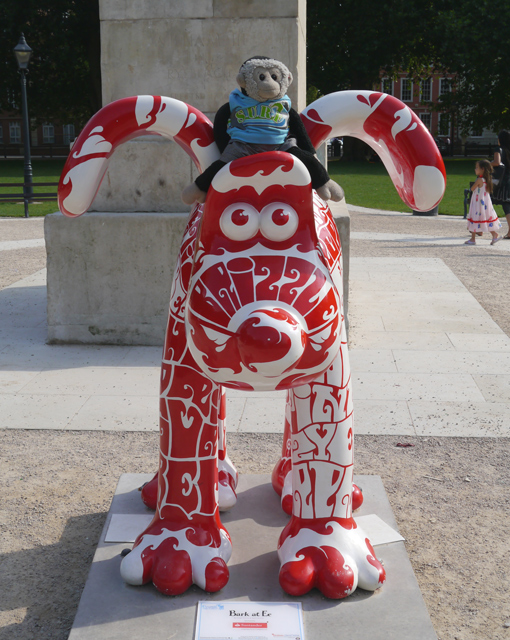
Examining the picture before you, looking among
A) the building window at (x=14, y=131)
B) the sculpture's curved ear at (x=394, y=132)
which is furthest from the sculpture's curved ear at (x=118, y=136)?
the building window at (x=14, y=131)

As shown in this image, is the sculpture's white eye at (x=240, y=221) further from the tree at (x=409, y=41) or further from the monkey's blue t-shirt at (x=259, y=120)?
the tree at (x=409, y=41)

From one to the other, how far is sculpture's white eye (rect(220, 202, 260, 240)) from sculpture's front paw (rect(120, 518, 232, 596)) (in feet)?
3.66

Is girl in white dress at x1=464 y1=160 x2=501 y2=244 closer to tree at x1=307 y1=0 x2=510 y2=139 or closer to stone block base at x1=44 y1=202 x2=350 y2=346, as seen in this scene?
stone block base at x1=44 y1=202 x2=350 y2=346

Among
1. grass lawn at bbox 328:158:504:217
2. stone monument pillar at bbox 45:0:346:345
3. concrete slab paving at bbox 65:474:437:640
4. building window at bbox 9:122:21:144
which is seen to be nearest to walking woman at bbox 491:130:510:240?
grass lawn at bbox 328:158:504:217

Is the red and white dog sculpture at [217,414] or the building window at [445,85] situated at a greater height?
the building window at [445,85]

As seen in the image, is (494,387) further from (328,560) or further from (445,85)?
(445,85)

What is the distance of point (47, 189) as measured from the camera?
22.8 metres

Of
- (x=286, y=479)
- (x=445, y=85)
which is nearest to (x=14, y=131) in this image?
(x=445, y=85)

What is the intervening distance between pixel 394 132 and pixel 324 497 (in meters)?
1.35

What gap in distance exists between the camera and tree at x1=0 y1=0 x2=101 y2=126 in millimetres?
28969

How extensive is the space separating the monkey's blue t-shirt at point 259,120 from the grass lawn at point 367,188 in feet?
51.7

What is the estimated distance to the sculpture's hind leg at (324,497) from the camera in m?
2.59

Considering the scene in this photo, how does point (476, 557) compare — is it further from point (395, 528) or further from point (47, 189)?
point (47, 189)

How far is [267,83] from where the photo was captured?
7.82ft
